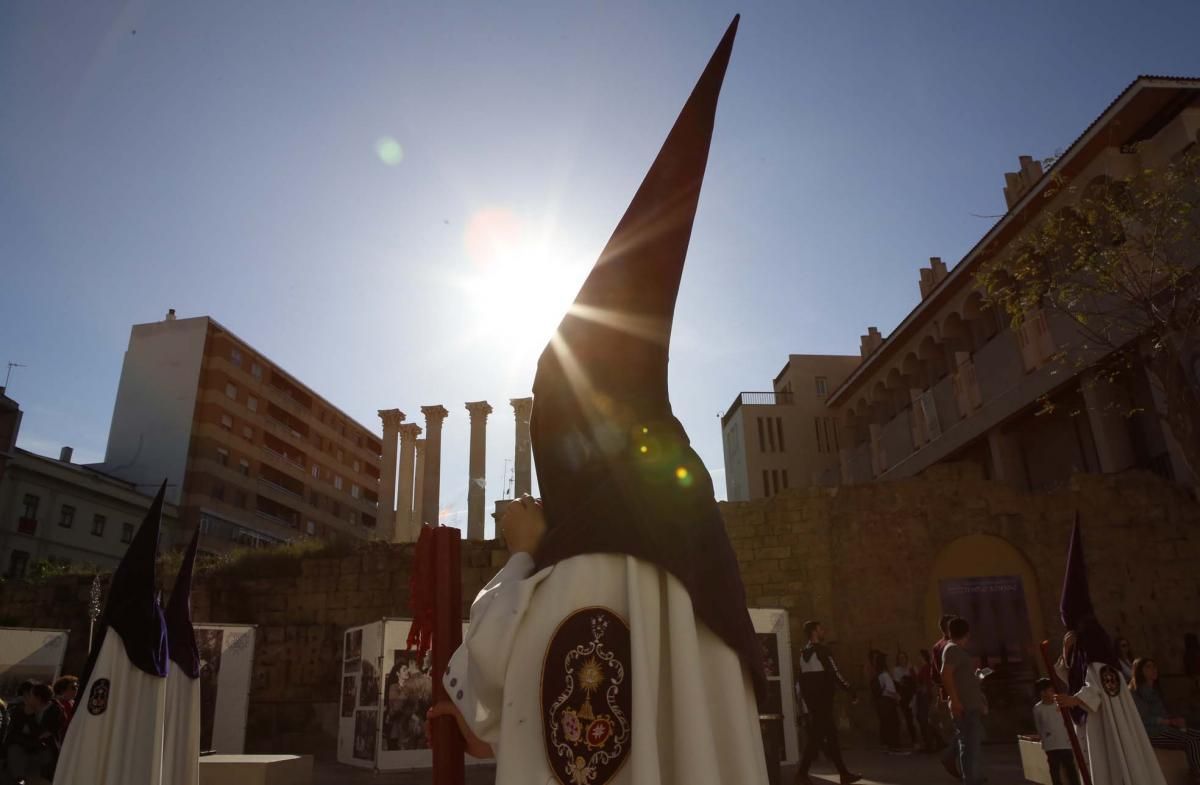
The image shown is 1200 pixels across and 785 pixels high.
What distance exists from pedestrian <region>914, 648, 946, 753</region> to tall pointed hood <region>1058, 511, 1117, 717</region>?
18.5 feet

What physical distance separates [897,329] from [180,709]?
19.9 metres

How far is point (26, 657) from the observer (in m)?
10.1

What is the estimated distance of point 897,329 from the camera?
21438 mm

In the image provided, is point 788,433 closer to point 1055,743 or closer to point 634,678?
point 1055,743

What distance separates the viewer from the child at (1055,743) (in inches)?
253

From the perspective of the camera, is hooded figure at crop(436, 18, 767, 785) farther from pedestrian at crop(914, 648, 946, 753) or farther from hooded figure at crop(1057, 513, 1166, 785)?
pedestrian at crop(914, 648, 946, 753)

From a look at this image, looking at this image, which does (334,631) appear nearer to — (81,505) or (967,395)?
(967,395)

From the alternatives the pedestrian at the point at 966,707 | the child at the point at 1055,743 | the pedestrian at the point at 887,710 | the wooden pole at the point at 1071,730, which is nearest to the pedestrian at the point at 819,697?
the pedestrian at the point at 966,707

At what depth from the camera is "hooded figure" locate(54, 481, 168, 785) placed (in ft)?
15.3

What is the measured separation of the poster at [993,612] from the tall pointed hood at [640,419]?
43.3 ft

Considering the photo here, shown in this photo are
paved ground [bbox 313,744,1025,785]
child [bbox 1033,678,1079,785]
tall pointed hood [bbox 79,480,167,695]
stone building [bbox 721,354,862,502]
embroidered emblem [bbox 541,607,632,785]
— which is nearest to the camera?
embroidered emblem [bbox 541,607,632,785]

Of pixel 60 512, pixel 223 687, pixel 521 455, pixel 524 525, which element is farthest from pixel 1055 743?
pixel 60 512

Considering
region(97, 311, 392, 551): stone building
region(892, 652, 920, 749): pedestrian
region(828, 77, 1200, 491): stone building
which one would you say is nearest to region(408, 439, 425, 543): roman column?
region(97, 311, 392, 551): stone building

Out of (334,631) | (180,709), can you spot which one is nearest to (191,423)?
(334,631)
